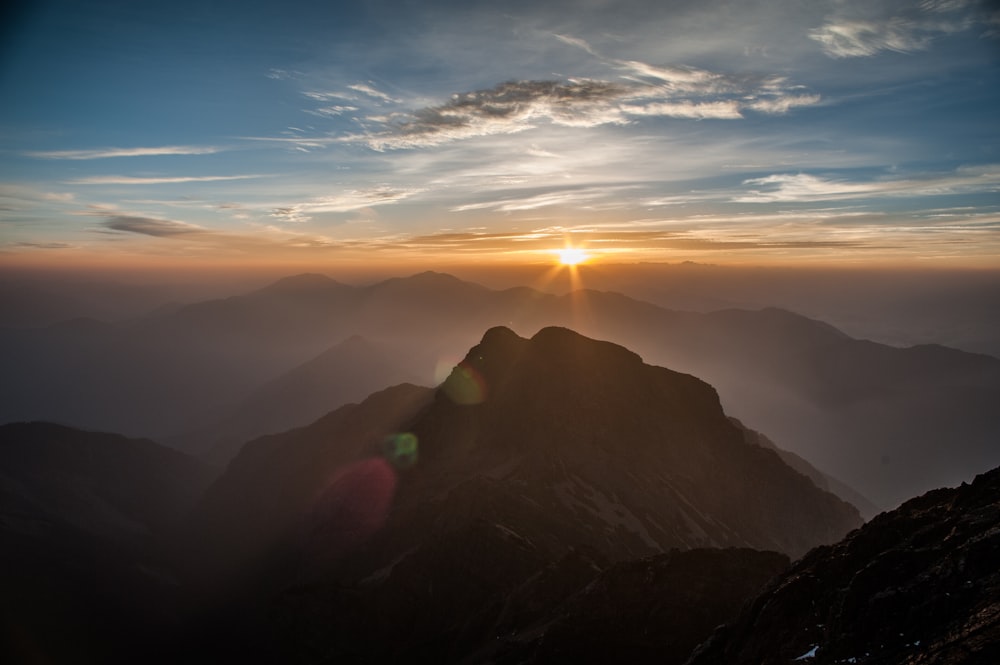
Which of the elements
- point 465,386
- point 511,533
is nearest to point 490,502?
point 511,533

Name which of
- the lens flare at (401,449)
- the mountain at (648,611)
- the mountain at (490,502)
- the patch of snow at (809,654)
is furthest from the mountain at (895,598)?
the lens flare at (401,449)

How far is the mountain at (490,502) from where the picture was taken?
78875mm

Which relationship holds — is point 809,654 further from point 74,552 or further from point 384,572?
point 74,552

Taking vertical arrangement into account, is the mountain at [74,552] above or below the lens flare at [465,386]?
below

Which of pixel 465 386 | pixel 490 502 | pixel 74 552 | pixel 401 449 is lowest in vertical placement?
pixel 74 552

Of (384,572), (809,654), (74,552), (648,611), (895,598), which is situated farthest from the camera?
(74,552)

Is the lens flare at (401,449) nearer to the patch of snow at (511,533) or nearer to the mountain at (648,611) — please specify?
the patch of snow at (511,533)

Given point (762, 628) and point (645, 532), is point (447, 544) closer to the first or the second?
point (645, 532)

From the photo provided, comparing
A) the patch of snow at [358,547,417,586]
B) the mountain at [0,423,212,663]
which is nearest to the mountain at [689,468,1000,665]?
the patch of snow at [358,547,417,586]

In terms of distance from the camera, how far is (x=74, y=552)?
13738 cm

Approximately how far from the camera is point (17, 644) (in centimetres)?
10450

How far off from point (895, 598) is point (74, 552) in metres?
170

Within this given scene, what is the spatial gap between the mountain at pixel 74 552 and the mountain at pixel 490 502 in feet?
51.1

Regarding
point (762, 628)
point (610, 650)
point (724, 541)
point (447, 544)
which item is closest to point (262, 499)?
point (447, 544)
